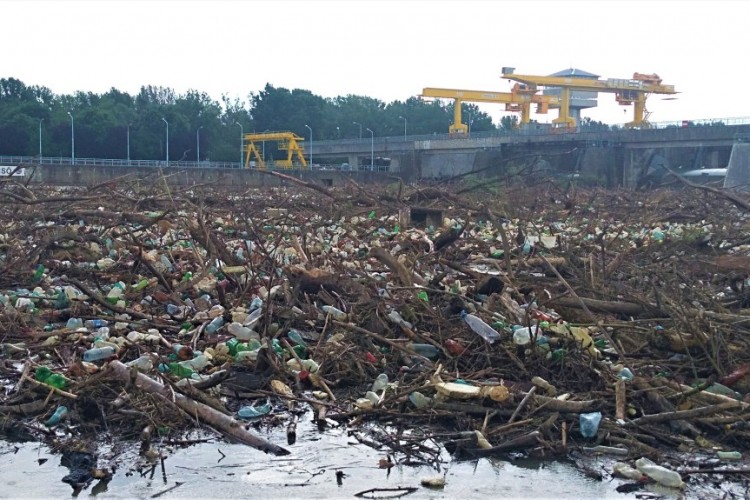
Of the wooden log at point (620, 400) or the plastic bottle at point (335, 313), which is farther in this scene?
the plastic bottle at point (335, 313)

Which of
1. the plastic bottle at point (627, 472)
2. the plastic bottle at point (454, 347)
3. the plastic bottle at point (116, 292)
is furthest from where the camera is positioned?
the plastic bottle at point (116, 292)

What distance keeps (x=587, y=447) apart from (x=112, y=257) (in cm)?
538

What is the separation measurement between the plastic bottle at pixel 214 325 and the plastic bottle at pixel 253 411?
1177mm

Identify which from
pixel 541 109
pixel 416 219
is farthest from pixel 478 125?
pixel 416 219

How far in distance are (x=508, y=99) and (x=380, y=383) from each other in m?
48.5

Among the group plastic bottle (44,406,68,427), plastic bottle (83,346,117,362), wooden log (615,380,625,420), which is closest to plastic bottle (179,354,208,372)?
plastic bottle (83,346,117,362)

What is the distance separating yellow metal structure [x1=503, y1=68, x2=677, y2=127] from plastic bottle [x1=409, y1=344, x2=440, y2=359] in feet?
154

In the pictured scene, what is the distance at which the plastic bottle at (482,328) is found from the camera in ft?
15.9

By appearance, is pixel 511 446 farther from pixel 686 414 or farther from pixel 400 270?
pixel 400 270

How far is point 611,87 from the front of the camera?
5116cm

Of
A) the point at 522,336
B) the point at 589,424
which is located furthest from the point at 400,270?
the point at 589,424

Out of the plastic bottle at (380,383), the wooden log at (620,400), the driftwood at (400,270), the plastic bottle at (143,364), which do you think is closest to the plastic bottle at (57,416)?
the plastic bottle at (143,364)

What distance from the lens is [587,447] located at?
380 centimetres

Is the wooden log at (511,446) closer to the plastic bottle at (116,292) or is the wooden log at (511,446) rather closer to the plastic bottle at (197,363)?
the plastic bottle at (197,363)
